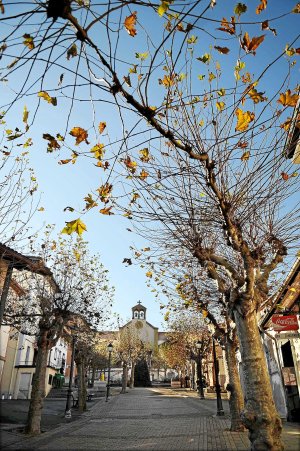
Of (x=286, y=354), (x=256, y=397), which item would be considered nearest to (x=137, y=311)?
(x=286, y=354)

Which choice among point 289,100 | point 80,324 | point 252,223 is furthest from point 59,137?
point 80,324

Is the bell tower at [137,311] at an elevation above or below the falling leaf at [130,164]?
above

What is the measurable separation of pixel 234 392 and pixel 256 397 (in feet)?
20.5

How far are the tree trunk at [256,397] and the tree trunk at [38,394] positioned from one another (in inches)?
321

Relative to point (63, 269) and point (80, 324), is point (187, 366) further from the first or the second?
point (63, 269)

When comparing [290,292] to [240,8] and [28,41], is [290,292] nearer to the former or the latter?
[240,8]

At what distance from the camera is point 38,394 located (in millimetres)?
11039

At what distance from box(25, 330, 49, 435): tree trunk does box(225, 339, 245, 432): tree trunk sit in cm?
642

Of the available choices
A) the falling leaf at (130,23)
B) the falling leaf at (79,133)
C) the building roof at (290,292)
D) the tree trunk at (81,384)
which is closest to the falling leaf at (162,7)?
the falling leaf at (130,23)

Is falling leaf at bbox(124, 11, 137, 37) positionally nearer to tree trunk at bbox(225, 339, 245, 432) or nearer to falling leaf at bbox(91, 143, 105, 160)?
falling leaf at bbox(91, 143, 105, 160)

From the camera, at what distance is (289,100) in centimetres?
446

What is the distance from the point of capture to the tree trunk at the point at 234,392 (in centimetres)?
1049

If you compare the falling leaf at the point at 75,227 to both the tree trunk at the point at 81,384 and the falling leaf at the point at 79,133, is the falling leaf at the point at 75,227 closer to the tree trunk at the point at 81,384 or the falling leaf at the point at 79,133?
the falling leaf at the point at 79,133

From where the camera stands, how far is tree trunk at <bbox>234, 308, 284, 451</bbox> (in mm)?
5219
